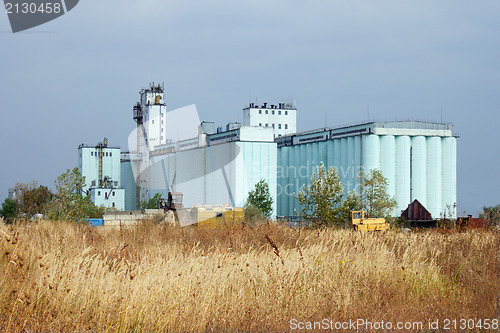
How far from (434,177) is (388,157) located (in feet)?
21.8

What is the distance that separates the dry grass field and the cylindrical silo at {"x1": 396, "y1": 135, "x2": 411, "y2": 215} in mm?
69582

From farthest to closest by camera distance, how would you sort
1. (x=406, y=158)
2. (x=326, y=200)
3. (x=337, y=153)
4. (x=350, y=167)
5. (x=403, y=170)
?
(x=337, y=153)
(x=350, y=167)
(x=406, y=158)
(x=403, y=170)
(x=326, y=200)

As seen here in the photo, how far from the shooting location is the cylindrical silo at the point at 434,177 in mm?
83750

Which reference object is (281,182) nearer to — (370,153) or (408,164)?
(370,153)

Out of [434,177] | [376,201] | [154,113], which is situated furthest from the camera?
[154,113]

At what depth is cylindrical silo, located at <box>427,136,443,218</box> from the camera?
8375 centimetres

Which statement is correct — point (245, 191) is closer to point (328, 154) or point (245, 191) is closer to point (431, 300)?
point (328, 154)

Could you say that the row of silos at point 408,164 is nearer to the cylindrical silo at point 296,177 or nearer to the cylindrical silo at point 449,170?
the cylindrical silo at point 449,170

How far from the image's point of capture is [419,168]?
84.6 metres

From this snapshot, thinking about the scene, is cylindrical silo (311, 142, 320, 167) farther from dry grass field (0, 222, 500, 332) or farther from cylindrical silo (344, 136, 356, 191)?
dry grass field (0, 222, 500, 332)

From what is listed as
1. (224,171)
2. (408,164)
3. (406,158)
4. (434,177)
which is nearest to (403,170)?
(408,164)

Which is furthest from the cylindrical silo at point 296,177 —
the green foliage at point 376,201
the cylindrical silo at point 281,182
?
the green foliage at point 376,201

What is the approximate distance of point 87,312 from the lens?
8.70m

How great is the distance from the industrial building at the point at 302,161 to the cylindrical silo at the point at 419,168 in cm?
13
